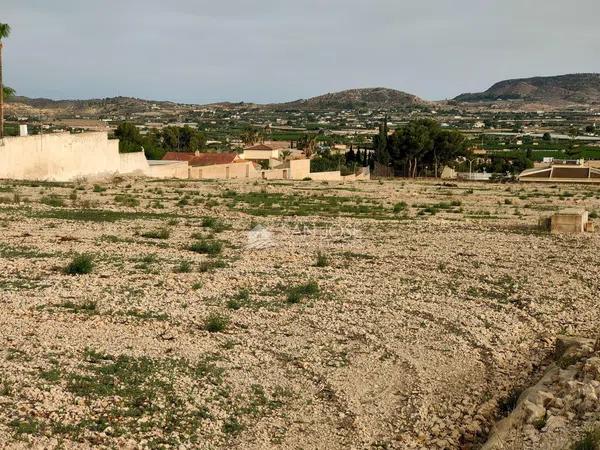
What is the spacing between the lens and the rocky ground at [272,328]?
337 inches

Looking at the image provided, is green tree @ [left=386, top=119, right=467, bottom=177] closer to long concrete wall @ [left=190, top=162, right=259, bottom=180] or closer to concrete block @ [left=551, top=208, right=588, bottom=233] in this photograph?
long concrete wall @ [left=190, top=162, right=259, bottom=180]

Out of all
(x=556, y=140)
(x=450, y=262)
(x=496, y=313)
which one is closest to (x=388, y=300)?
(x=496, y=313)

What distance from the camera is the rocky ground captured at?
8555 mm

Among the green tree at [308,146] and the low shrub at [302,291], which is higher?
the low shrub at [302,291]

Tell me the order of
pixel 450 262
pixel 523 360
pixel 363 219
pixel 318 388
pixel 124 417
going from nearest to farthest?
pixel 124 417
pixel 318 388
pixel 523 360
pixel 450 262
pixel 363 219

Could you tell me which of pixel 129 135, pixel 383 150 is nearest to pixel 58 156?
pixel 129 135

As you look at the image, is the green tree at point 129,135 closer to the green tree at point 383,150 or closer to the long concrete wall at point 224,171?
the long concrete wall at point 224,171

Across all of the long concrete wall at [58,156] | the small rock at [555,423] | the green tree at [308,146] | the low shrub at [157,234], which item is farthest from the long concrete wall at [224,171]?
the small rock at [555,423]

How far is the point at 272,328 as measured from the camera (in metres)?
12.0

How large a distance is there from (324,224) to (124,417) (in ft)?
51.7

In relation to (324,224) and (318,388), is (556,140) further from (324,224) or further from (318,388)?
(318,388)

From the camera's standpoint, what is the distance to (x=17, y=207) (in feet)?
77.1

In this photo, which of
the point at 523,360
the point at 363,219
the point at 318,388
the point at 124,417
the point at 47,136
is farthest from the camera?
the point at 47,136

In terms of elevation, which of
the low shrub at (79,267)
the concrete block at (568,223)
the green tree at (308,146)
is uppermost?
the low shrub at (79,267)
